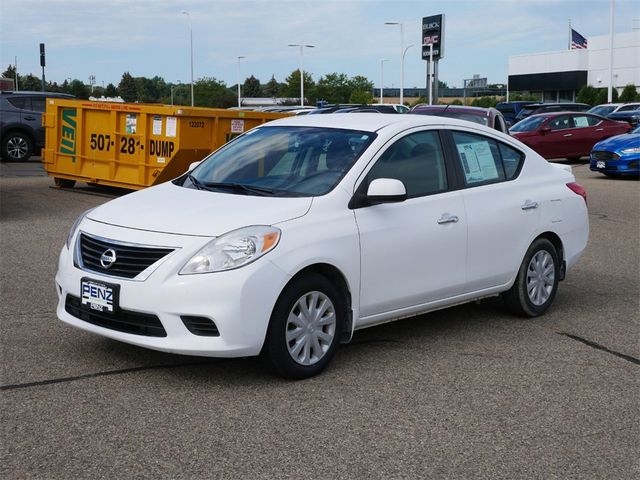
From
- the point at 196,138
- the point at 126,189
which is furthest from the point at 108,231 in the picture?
the point at 126,189

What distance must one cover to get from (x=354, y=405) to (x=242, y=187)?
5.73 ft

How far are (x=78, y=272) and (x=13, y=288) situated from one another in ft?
8.85

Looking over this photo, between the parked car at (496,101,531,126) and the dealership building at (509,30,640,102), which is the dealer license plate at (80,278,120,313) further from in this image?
the dealership building at (509,30,640,102)

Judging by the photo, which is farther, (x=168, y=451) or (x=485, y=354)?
(x=485, y=354)

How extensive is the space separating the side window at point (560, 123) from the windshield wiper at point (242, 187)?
64.0ft

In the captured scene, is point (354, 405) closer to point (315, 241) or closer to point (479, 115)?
point (315, 241)

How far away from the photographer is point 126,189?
16.8m

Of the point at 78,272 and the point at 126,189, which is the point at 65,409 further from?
the point at 126,189

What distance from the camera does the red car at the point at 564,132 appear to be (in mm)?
24000

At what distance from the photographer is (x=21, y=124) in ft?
73.5

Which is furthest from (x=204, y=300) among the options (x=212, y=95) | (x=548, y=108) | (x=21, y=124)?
(x=212, y=95)

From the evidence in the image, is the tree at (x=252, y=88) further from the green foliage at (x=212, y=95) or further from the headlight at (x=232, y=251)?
the headlight at (x=232, y=251)

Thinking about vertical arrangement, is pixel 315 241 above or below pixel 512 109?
below

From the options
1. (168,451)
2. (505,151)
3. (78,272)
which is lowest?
(168,451)
